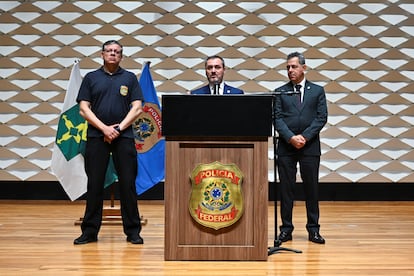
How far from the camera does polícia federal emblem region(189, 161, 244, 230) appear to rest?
3.93m

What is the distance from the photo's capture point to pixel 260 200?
3.97 meters

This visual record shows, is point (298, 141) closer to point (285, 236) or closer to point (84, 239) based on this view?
point (285, 236)

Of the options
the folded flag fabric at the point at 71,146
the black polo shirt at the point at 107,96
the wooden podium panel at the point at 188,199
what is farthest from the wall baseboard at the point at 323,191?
the wooden podium panel at the point at 188,199

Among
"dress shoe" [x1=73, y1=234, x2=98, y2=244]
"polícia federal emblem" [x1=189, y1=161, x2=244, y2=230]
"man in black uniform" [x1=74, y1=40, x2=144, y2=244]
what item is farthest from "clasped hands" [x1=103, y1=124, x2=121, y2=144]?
"polícia federal emblem" [x1=189, y1=161, x2=244, y2=230]

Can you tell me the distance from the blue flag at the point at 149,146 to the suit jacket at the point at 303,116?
1.47m

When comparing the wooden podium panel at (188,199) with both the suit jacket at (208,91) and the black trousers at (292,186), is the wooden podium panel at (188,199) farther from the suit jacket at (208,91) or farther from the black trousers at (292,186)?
the black trousers at (292,186)

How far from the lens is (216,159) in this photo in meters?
3.95

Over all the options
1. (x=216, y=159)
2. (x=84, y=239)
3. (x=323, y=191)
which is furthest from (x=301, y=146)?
(x=323, y=191)

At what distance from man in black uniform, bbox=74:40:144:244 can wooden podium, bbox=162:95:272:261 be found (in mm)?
873

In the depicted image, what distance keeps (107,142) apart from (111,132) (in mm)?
128

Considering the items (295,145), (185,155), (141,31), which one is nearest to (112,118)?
(185,155)

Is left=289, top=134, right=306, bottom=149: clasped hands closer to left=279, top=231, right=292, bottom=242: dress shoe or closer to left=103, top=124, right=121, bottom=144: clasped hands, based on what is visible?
left=279, top=231, right=292, bottom=242: dress shoe

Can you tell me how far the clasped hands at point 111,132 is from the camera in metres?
4.67

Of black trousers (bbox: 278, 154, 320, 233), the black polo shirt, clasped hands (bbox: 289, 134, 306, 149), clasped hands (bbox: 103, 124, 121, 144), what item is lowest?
black trousers (bbox: 278, 154, 320, 233)
